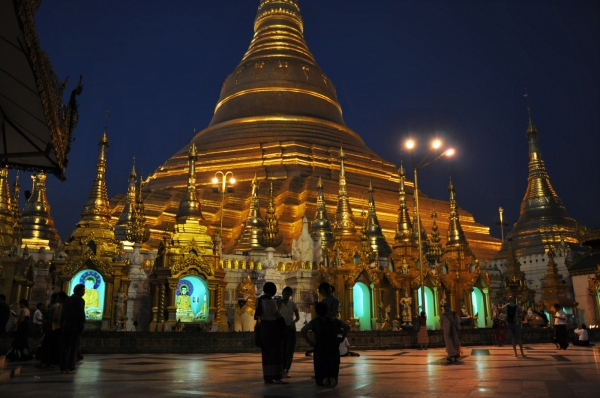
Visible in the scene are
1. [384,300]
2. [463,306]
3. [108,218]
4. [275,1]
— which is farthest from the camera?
[275,1]

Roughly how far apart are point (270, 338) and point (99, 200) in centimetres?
1830

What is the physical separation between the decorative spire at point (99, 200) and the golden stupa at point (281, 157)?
1009 cm

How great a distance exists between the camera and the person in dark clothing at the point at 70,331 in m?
9.48

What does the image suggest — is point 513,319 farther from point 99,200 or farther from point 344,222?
point 99,200

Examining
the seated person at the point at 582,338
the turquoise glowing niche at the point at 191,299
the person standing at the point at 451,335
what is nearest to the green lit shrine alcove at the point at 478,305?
the seated person at the point at 582,338

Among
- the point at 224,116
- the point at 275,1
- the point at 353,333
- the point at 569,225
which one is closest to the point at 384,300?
the point at 353,333

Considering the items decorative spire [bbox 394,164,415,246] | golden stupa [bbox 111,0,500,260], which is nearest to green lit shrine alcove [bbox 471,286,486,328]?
decorative spire [bbox 394,164,415,246]

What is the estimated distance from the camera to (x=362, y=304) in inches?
981

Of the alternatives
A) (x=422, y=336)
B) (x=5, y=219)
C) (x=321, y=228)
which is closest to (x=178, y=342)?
(x=422, y=336)

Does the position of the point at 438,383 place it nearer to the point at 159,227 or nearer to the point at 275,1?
the point at 159,227

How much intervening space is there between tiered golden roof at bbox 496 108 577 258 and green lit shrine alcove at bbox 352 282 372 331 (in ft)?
67.8

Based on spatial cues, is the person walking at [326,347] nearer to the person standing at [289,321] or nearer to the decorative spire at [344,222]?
the person standing at [289,321]

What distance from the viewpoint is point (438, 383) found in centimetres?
751

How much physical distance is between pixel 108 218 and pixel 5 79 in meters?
15.6
